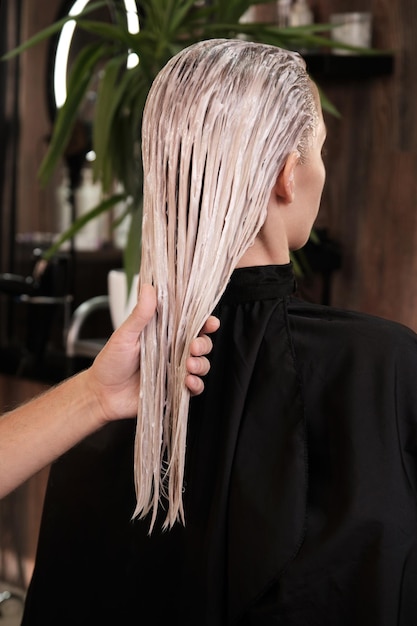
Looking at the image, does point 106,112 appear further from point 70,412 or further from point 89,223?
point 89,223

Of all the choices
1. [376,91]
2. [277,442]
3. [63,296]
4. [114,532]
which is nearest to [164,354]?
[277,442]

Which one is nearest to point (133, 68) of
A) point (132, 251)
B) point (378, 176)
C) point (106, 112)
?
point (106, 112)

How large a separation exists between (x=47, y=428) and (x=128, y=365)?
0.15 meters

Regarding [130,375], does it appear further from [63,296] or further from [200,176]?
[63,296]

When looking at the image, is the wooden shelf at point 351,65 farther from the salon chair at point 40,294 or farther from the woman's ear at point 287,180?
the woman's ear at point 287,180

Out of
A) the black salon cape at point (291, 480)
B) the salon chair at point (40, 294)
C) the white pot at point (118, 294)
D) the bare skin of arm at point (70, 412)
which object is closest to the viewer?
the black salon cape at point (291, 480)

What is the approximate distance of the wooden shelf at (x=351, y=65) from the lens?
305 cm

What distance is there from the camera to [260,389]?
1.11 metres

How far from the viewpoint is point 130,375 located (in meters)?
1.15

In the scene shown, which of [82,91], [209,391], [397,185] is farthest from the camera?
[397,185]

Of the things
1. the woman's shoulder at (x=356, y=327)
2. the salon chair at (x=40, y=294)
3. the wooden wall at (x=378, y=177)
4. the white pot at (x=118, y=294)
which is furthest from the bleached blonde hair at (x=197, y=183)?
the wooden wall at (x=378, y=177)

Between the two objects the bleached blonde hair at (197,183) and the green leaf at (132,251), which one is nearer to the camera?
the bleached blonde hair at (197,183)

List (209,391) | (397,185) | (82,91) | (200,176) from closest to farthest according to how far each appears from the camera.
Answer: (200,176) → (209,391) → (82,91) → (397,185)

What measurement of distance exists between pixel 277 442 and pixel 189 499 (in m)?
0.16
